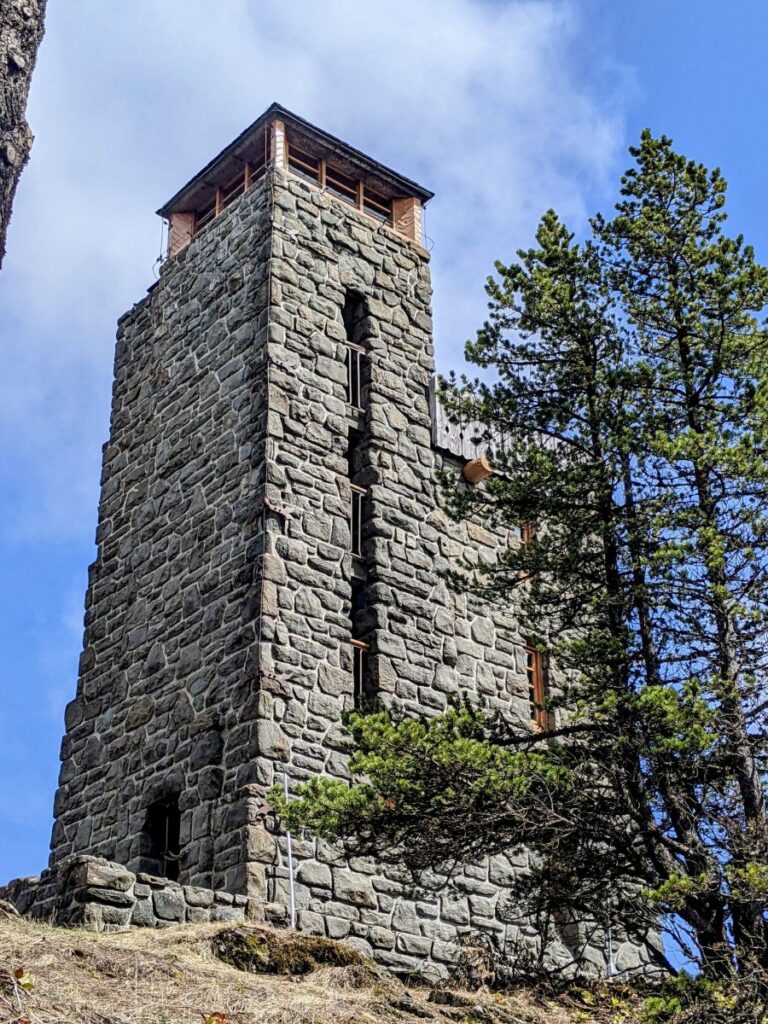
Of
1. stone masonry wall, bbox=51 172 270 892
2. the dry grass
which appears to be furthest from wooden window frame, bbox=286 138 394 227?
the dry grass

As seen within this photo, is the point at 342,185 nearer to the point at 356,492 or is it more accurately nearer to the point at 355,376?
the point at 355,376

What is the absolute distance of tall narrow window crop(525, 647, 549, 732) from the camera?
16.0 m

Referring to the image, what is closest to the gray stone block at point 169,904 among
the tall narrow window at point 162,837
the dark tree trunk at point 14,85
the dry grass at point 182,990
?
the dry grass at point 182,990

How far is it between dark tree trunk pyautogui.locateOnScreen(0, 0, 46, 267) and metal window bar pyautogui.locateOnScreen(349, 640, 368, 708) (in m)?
10.2

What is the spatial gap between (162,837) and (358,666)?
2655mm

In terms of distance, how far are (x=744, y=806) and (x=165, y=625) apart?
6.97 metres

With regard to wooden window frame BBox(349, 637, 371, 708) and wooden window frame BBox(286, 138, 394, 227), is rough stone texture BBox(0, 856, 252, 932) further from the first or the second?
wooden window frame BBox(286, 138, 394, 227)

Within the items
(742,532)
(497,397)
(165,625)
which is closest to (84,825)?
(165,625)

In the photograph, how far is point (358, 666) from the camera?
561 inches

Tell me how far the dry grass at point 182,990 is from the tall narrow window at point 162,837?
3.53 meters

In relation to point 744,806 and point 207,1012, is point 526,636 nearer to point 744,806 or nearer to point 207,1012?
point 744,806

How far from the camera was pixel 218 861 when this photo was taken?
12.6 m

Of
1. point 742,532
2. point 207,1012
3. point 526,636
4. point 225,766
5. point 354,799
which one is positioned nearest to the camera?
point 207,1012

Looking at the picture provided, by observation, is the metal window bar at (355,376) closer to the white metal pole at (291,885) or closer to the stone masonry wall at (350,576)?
the stone masonry wall at (350,576)
